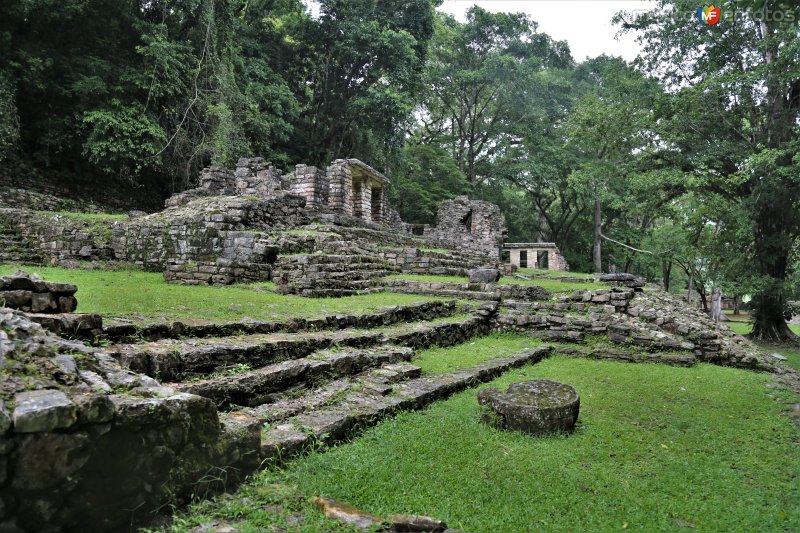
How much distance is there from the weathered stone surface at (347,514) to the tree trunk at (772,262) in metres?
16.0

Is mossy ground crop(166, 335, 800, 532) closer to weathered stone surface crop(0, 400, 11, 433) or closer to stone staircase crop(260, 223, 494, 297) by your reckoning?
weathered stone surface crop(0, 400, 11, 433)

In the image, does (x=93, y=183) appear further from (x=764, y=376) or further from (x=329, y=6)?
(x=764, y=376)

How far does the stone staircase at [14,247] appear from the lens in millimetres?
10805

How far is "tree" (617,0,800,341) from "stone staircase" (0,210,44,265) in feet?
61.2

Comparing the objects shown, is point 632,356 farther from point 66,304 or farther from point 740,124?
point 740,124

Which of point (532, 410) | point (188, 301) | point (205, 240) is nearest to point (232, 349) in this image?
A: point (188, 301)

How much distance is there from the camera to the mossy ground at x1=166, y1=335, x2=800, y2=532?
2773mm

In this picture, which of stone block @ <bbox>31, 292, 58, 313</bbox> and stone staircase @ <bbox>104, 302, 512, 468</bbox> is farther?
stone block @ <bbox>31, 292, 58, 313</bbox>

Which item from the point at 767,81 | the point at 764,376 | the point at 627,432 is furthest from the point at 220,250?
the point at 767,81

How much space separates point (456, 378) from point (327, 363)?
5.98ft

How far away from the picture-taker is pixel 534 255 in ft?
92.9

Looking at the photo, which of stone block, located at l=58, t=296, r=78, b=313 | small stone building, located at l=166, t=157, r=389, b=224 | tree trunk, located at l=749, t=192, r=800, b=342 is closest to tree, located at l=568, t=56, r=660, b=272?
tree trunk, located at l=749, t=192, r=800, b=342

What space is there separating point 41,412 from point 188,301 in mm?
5070

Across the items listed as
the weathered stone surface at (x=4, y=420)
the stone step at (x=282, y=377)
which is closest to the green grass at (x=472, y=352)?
the stone step at (x=282, y=377)
